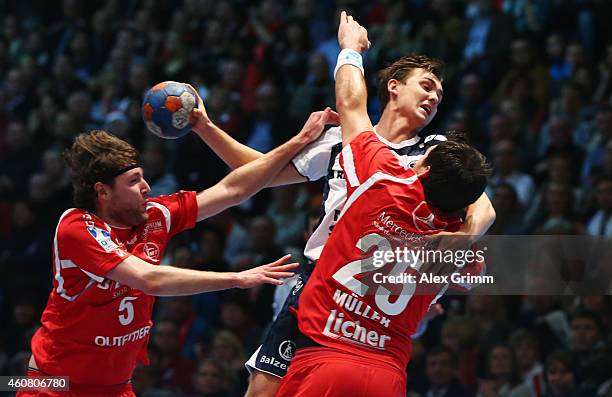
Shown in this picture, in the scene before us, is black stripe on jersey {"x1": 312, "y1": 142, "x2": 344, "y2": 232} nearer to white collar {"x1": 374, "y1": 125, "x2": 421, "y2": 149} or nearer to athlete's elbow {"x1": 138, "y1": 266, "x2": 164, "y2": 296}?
white collar {"x1": 374, "y1": 125, "x2": 421, "y2": 149}

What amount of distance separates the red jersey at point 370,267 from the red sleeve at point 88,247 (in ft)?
3.37

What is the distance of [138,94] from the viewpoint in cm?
1298

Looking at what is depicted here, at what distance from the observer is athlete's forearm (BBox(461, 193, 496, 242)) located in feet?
17.3

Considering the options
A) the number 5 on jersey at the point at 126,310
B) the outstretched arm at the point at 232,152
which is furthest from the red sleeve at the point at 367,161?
the number 5 on jersey at the point at 126,310

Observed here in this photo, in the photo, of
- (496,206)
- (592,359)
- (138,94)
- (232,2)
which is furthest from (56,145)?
(592,359)

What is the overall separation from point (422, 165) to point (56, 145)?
902cm

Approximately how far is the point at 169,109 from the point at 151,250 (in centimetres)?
83

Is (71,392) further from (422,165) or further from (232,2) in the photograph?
(232,2)

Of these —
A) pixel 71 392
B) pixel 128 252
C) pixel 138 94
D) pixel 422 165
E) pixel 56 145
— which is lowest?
pixel 71 392

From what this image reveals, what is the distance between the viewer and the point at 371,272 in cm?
482

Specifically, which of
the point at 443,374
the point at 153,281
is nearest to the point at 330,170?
the point at 153,281

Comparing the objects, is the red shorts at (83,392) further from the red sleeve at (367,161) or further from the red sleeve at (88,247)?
the red sleeve at (367,161)

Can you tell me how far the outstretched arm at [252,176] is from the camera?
578cm

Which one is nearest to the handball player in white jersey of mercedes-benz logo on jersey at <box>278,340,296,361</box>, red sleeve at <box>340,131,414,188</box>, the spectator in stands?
mercedes-benz logo on jersey at <box>278,340,296,361</box>
